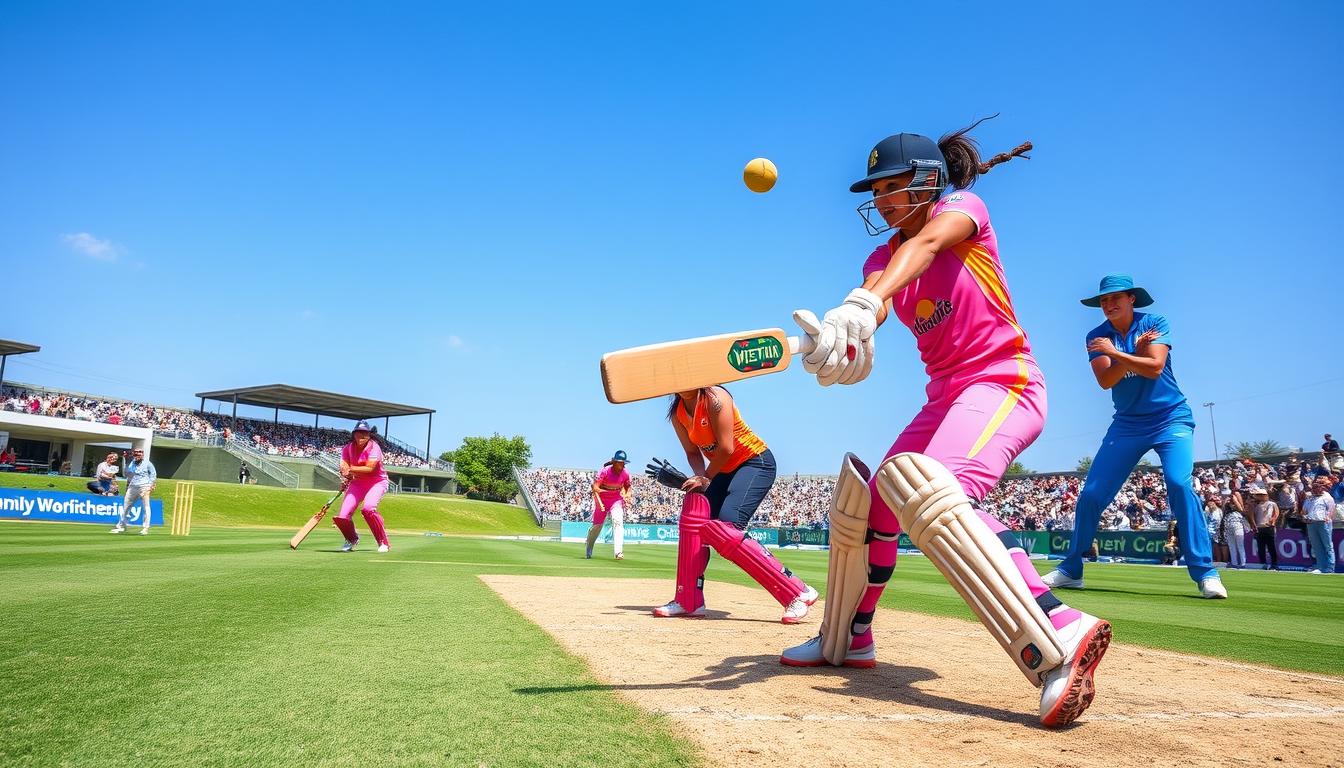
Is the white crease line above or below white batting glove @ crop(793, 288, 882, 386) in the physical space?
below

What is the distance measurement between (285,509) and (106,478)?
46.9ft

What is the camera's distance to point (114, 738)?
78.4 inches

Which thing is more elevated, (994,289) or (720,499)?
(994,289)

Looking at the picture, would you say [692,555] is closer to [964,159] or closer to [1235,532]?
[964,159]

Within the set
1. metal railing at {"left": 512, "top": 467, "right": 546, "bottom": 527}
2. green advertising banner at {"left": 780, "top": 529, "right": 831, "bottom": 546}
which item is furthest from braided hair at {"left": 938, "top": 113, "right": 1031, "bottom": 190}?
metal railing at {"left": 512, "top": 467, "right": 546, "bottom": 527}

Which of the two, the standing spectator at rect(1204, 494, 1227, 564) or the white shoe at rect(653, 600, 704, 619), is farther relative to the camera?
the standing spectator at rect(1204, 494, 1227, 564)

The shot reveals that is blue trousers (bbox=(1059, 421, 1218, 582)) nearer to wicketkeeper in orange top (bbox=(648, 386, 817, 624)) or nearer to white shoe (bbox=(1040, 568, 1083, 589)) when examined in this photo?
white shoe (bbox=(1040, 568, 1083, 589))

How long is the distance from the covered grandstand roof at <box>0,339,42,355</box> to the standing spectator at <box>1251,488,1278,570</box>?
57579 millimetres

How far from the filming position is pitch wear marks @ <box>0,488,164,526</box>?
74.9ft

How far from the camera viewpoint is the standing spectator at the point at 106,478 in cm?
2370

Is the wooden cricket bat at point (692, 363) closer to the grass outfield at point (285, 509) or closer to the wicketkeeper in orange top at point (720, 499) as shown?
the wicketkeeper in orange top at point (720, 499)

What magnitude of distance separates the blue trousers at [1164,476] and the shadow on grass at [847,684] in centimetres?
467

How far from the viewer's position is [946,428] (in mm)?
3006

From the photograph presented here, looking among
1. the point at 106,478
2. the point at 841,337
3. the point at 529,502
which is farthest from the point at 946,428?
the point at 529,502
